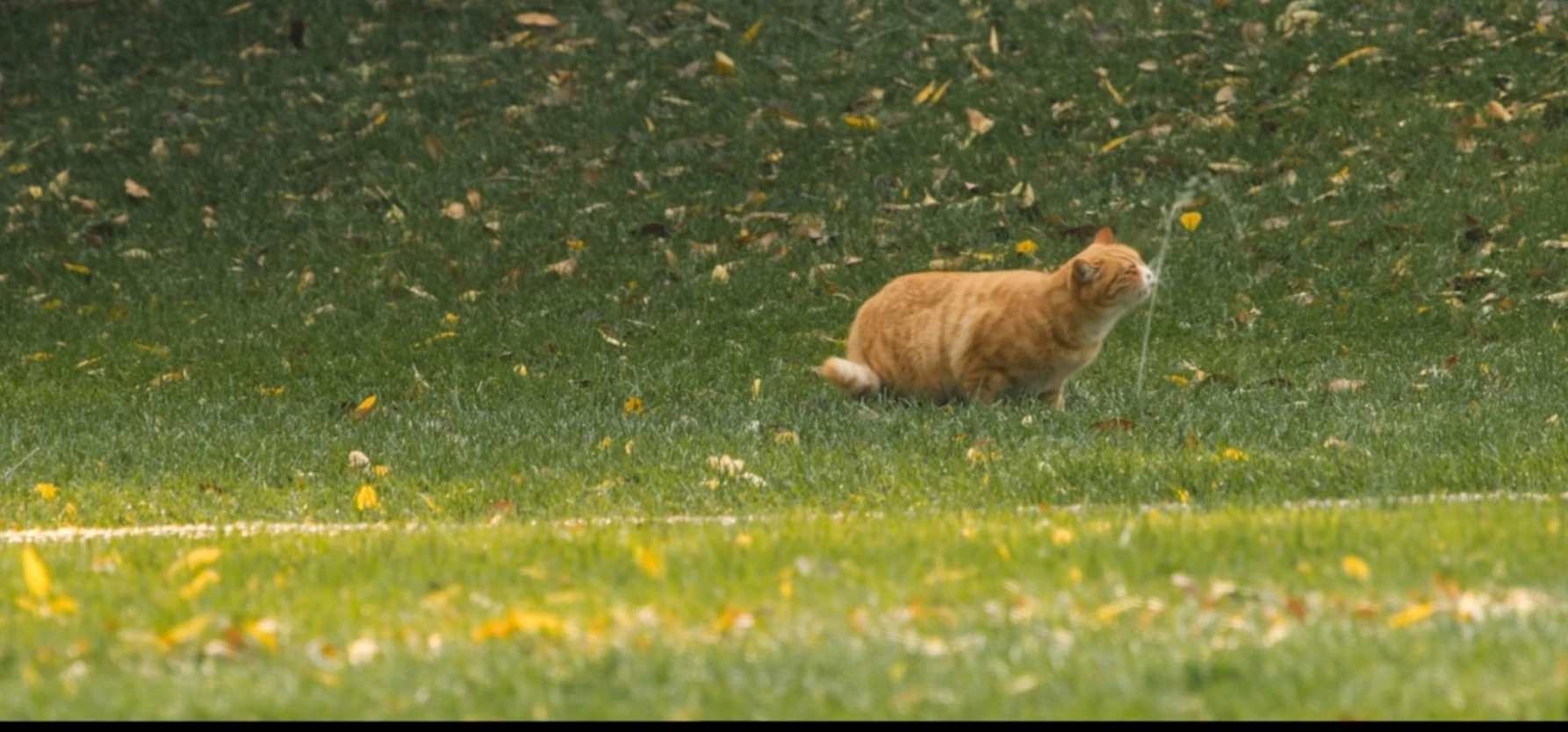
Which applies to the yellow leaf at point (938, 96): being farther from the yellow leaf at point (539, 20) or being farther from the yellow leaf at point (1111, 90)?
the yellow leaf at point (539, 20)

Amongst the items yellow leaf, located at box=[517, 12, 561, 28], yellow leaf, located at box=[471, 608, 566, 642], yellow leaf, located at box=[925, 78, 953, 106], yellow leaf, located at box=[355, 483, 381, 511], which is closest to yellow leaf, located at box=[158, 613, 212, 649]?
yellow leaf, located at box=[471, 608, 566, 642]

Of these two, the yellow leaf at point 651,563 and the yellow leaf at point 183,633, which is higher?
the yellow leaf at point 183,633

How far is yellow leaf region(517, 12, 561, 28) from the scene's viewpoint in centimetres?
1741

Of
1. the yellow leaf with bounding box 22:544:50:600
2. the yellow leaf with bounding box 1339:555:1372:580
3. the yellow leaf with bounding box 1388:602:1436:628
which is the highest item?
the yellow leaf with bounding box 1388:602:1436:628

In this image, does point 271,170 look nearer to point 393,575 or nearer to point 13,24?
point 13,24

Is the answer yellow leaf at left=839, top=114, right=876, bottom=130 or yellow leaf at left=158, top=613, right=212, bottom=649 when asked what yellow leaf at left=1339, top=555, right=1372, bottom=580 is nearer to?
yellow leaf at left=158, top=613, right=212, bottom=649

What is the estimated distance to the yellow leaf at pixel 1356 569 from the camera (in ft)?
15.6

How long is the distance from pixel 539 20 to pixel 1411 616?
45.9ft

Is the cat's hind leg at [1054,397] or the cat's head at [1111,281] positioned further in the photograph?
the cat's hind leg at [1054,397]

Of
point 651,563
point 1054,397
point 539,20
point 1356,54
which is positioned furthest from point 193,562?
point 539,20

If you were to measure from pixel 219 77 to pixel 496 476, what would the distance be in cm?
1085

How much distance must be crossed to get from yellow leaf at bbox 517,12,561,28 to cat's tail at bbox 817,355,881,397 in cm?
878

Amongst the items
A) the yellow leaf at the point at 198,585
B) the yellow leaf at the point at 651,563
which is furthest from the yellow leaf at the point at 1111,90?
the yellow leaf at the point at 198,585

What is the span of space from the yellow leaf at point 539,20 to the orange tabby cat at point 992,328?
28.1 feet
